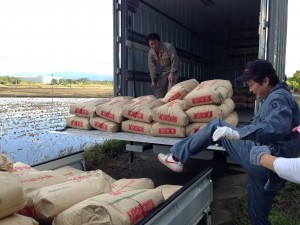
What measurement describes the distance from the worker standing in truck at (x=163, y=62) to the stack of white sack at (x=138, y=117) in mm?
1480

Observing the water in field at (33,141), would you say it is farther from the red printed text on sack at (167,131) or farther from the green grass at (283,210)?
the green grass at (283,210)

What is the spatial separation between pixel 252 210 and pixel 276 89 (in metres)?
1.00

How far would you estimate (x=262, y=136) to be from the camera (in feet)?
7.64

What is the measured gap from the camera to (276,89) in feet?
8.34

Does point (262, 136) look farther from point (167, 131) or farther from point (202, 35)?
point (202, 35)

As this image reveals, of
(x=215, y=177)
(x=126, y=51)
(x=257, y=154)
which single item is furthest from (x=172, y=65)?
(x=257, y=154)

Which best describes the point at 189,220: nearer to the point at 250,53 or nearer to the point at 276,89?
the point at 276,89

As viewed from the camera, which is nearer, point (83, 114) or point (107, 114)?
point (107, 114)

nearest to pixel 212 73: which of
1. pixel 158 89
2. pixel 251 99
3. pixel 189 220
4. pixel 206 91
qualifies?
pixel 251 99

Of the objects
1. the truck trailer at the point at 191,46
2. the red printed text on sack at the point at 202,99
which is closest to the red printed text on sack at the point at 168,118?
the truck trailer at the point at 191,46

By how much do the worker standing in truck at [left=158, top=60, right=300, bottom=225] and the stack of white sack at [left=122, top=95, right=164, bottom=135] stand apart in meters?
0.89

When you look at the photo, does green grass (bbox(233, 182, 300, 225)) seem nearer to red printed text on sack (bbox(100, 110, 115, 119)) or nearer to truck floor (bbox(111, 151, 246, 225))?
truck floor (bbox(111, 151, 246, 225))

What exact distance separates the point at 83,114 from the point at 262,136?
2482mm

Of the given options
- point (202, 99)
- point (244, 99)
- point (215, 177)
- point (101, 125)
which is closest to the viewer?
point (202, 99)
